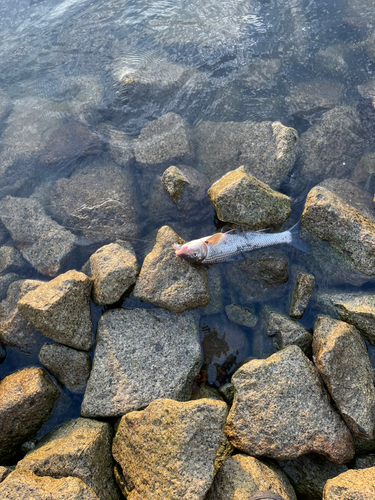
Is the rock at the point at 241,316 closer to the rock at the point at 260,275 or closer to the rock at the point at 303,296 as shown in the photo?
the rock at the point at 260,275

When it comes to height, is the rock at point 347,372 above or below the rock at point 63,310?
below

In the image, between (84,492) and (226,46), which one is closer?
(84,492)

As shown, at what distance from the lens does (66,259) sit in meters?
5.52

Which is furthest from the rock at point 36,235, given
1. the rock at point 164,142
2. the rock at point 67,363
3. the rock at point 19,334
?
the rock at point 164,142

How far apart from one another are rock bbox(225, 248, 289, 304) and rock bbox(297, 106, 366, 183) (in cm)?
174

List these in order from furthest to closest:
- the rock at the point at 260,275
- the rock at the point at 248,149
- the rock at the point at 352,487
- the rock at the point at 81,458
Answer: the rock at the point at 248,149 → the rock at the point at 260,275 → the rock at the point at 81,458 → the rock at the point at 352,487

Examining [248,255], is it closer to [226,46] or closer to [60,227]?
[60,227]

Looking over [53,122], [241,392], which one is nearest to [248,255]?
[241,392]

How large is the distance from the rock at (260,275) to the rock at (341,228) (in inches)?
27.4

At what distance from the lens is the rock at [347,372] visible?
3762 millimetres

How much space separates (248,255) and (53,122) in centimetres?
506

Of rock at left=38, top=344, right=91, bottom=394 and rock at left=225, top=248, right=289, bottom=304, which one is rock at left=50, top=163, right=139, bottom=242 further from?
rock at left=38, top=344, right=91, bottom=394

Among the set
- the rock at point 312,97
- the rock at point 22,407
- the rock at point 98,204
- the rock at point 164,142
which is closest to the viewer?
the rock at point 22,407

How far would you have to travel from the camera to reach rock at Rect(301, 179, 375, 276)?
4.64 m
